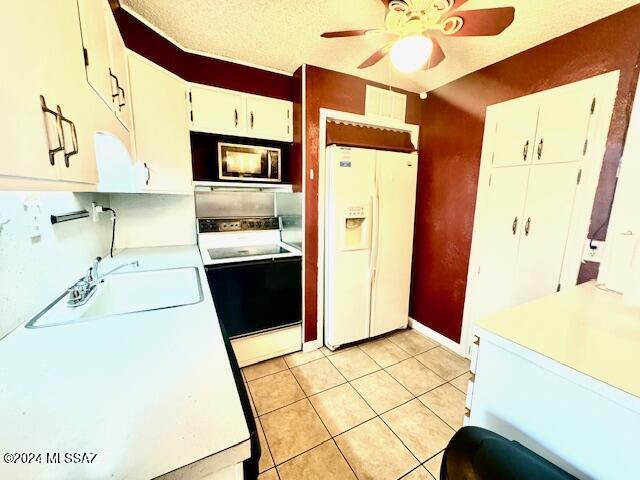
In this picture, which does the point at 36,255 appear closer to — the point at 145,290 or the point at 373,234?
the point at 145,290

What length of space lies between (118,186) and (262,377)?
1.69 meters

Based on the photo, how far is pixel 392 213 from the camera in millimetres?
2455

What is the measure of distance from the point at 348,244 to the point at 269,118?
4.21 feet

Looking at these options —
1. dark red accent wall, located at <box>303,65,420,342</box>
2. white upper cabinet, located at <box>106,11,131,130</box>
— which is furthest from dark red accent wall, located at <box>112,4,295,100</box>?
dark red accent wall, located at <box>303,65,420,342</box>

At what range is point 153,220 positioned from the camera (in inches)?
86.7

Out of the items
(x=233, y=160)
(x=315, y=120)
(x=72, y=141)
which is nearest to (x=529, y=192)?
(x=315, y=120)

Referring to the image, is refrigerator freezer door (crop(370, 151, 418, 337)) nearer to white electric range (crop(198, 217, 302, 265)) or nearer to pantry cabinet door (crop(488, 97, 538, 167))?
pantry cabinet door (crop(488, 97, 538, 167))

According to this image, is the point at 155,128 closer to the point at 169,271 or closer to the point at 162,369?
the point at 169,271

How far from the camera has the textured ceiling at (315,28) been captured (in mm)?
1415

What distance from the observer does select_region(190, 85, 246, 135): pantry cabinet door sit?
197cm

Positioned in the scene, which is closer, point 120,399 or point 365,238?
point 120,399

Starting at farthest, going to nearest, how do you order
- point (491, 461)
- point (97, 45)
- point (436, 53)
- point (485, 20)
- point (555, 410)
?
point (436, 53) → point (485, 20) → point (97, 45) → point (555, 410) → point (491, 461)

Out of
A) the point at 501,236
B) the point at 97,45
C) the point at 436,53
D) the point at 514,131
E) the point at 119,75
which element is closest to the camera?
the point at 97,45

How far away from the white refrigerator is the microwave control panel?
602 mm
